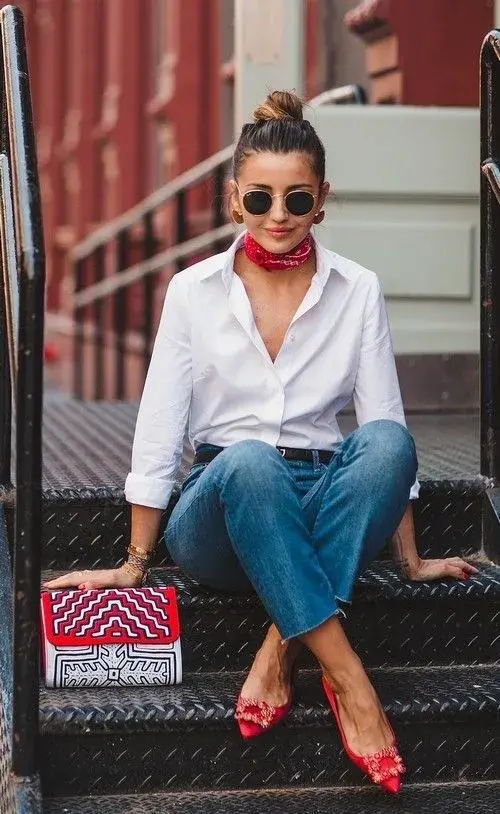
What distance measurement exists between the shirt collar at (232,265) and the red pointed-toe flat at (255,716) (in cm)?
81

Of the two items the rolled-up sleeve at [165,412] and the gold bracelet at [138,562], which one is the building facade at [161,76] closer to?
the rolled-up sleeve at [165,412]

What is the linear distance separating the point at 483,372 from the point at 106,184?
11735 mm

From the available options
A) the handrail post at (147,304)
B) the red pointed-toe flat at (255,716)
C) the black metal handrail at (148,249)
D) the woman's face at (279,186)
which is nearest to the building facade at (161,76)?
the black metal handrail at (148,249)

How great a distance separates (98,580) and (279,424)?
0.47m

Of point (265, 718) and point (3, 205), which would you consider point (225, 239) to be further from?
point (265, 718)

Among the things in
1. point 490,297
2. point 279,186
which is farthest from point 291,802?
point 490,297

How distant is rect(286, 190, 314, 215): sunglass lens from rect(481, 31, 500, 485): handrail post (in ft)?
2.12

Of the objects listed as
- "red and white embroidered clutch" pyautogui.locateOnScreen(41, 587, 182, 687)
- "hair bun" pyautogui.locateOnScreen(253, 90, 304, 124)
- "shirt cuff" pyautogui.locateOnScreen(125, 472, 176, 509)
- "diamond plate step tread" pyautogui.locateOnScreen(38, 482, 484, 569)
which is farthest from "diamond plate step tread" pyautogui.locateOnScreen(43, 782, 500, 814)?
"hair bun" pyautogui.locateOnScreen(253, 90, 304, 124)

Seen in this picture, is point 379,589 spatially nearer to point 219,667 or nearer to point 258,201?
point 219,667

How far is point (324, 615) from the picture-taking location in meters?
2.65

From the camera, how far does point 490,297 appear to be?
343 centimetres

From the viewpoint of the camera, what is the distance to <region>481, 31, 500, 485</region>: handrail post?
3414 millimetres

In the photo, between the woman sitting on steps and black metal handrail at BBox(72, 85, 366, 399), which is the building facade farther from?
the woman sitting on steps

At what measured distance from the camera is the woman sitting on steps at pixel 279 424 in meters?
2.72
